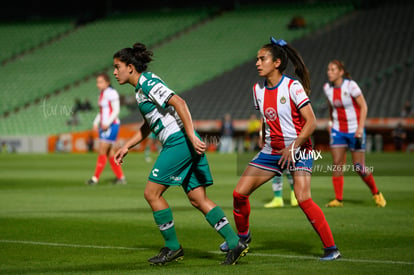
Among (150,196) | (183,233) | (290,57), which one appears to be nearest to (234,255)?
(150,196)

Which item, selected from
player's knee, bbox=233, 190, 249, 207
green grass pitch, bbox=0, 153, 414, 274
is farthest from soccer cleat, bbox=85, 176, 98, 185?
player's knee, bbox=233, 190, 249, 207

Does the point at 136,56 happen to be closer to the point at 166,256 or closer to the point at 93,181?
the point at 166,256

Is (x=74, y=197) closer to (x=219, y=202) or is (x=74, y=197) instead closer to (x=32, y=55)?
(x=219, y=202)

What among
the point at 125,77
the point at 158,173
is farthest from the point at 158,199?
the point at 125,77

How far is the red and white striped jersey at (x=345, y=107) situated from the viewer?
12.7 m

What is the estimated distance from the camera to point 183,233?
9523mm

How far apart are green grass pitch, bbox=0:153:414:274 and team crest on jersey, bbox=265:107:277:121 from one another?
1419mm

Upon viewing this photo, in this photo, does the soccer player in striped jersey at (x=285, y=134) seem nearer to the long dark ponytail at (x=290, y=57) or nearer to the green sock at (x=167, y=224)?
the long dark ponytail at (x=290, y=57)

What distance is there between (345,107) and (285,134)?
5532 millimetres

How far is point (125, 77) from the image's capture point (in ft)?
24.3

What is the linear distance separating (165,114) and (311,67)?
3329 centimetres

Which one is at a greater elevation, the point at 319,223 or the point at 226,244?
the point at 319,223

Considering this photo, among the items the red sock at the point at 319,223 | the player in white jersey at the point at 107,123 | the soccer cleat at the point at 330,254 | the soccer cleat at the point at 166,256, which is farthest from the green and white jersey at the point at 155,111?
the player in white jersey at the point at 107,123

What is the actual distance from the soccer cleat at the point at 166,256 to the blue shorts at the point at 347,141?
598 centimetres
